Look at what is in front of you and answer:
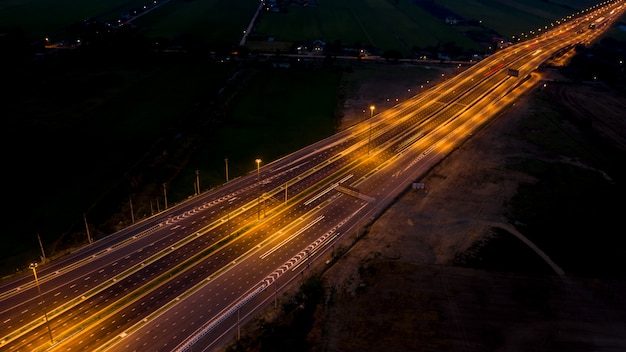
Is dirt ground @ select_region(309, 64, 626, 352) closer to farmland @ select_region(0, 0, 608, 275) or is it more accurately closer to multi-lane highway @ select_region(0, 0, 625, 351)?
multi-lane highway @ select_region(0, 0, 625, 351)

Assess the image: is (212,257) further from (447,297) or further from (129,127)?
(129,127)

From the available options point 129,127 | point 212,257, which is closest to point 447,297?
point 212,257

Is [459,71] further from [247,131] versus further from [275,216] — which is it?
[275,216]

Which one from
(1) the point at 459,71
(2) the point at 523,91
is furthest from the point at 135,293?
(1) the point at 459,71

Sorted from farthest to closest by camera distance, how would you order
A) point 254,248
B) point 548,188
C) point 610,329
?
point 548,188 < point 254,248 < point 610,329

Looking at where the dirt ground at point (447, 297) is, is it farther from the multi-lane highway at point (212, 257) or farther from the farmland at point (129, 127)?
the farmland at point (129, 127)

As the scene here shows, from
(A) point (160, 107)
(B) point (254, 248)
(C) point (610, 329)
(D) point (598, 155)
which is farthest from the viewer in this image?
(A) point (160, 107)
